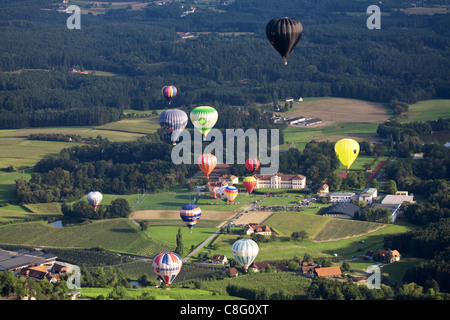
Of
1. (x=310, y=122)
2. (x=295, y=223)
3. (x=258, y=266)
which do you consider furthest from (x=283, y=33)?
(x=310, y=122)

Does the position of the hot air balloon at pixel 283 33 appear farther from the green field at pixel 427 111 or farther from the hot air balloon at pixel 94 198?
the green field at pixel 427 111

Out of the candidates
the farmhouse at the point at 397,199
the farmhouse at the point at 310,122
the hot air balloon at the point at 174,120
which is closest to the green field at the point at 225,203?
the farmhouse at the point at 397,199

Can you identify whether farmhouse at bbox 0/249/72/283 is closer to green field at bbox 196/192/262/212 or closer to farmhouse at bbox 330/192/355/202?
green field at bbox 196/192/262/212

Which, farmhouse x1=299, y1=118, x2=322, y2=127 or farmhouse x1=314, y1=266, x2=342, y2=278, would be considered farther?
farmhouse x1=299, y1=118, x2=322, y2=127

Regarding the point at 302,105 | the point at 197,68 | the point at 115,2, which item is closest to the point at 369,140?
the point at 302,105

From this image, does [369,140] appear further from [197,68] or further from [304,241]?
[197,68]

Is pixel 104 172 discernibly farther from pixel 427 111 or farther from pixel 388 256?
pixel 427 111

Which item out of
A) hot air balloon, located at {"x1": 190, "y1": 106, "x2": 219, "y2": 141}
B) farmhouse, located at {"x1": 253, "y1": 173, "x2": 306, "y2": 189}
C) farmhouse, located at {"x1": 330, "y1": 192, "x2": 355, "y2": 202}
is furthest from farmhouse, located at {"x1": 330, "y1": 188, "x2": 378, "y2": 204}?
hot air balloon, located at {"x1": 190, "y1": 106, "x2": 219, "y2": 141}
